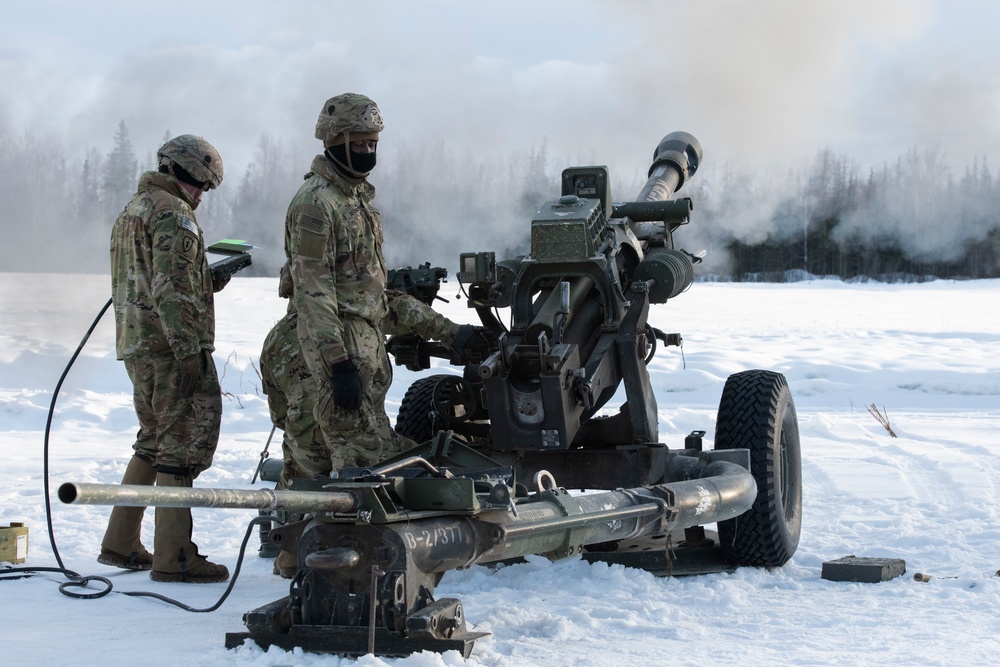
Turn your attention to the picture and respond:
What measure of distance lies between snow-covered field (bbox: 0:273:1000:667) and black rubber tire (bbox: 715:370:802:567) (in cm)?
12

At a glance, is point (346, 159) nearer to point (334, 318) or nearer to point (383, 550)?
point (334, 318)

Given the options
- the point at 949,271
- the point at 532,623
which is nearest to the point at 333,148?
the point at 532,623

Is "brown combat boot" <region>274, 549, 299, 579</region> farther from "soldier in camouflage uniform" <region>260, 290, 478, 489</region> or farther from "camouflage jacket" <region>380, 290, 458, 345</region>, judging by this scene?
"camouflage jacket" <region>380, 290, 458, 345</region>

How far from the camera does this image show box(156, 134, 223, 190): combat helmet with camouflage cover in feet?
17.8

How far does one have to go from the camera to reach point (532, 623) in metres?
4.19

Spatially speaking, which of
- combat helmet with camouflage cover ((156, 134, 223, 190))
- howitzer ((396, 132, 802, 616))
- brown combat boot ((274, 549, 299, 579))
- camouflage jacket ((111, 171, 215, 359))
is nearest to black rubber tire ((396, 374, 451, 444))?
howitzer ((396, 132, 802, 616))

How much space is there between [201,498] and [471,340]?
10.0 feet

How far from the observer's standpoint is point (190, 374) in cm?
518

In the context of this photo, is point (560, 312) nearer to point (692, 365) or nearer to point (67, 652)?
point (67, 652)

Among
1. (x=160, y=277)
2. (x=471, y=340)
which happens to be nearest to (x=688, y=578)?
(x=471, y=340)

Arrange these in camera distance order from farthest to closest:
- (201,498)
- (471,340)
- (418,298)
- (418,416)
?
(418,416), (418,298), (471,340), (201,498)

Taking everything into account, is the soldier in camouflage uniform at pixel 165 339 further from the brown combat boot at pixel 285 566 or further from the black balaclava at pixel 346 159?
the black balaclava at pixel 346 159

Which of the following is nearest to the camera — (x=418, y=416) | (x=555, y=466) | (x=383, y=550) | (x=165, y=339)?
(x=383, y=550)

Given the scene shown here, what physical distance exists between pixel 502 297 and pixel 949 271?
23.6m
